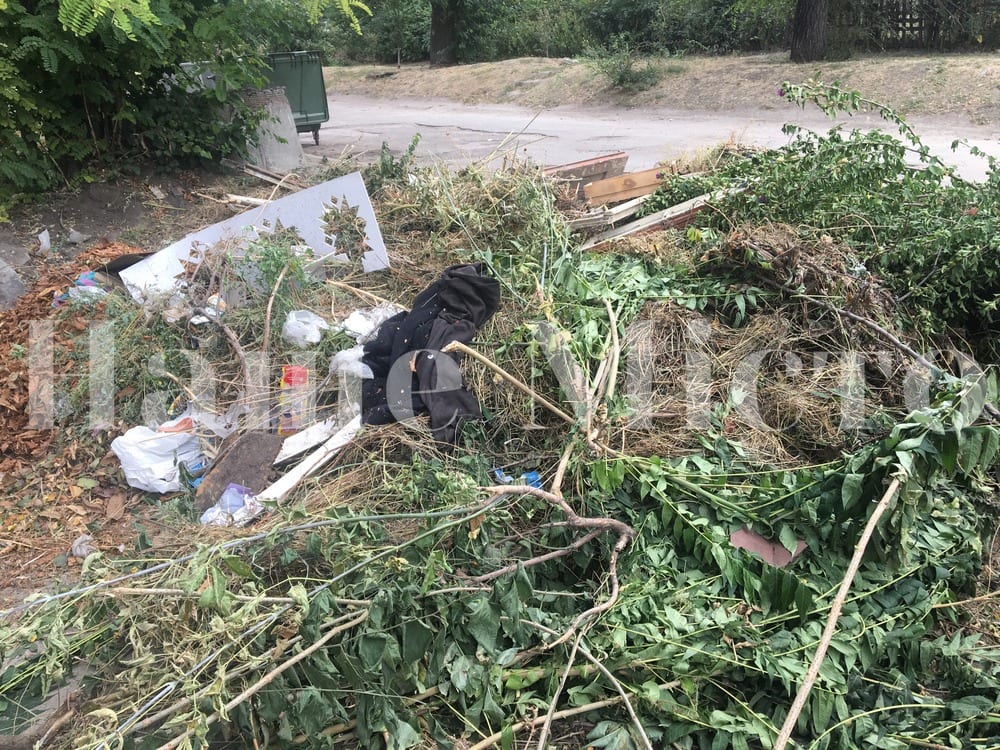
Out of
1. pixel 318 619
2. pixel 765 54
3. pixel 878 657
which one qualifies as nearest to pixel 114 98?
pixel 318 619

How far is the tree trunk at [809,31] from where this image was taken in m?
13.5

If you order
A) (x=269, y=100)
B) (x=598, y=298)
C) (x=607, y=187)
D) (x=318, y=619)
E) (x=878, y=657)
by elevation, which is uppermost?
(x=269, y=100)

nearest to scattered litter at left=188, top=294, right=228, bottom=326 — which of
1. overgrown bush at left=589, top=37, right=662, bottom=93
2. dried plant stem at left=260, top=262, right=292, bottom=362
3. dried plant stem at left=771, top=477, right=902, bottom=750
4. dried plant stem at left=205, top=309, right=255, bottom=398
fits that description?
dried plant stem at left=205, top=309, right=255, bottom=398

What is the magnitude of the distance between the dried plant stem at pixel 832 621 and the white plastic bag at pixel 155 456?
3.09m

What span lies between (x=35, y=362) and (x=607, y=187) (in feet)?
14.7

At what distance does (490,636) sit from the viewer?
2219 millimetres

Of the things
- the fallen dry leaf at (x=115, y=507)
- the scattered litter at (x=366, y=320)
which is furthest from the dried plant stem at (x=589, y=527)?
the fallen dry leaf at (x=115, y=507)

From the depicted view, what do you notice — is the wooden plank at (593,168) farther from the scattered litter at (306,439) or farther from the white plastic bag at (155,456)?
the white plastic bag at (155,456)

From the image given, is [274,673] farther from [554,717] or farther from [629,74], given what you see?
[629,74]

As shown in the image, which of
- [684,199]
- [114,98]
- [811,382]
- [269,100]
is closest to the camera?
[811,382]

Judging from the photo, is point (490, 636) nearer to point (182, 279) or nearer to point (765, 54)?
point (182, 279)

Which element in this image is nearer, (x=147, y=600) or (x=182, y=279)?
(x=147, y=600)

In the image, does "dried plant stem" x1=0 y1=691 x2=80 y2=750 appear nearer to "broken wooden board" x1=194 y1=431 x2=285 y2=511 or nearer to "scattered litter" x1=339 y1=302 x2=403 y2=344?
"broken wooden board" x1=194 y1=431 x2=285 y2=511

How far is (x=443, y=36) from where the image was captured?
2070 centimetres
